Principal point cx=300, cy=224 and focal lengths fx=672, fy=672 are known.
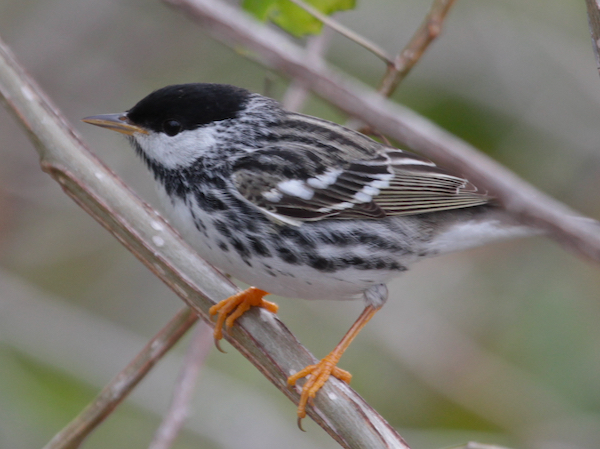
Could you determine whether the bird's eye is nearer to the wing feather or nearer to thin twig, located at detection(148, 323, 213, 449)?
the wing feather

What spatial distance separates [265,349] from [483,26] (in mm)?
3381

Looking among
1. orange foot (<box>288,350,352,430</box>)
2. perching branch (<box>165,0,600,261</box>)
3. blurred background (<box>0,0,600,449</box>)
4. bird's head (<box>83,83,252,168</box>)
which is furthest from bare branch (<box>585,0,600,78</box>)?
blurred background (<box>0,0,600,449</box>)

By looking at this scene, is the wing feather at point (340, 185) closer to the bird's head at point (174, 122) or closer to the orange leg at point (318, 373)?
the bird's head at point (174, 122)

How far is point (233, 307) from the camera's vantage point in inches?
135

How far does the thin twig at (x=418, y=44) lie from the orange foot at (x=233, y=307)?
1.24m

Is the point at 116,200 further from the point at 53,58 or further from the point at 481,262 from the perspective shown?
the point at 481,262

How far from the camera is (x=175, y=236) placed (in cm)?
313

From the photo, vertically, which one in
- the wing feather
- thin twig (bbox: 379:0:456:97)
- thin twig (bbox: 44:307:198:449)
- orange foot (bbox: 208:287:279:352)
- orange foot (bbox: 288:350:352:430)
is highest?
thin twig (bbox: 379:0:456:97)

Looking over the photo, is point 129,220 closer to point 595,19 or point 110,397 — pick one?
point 110,397

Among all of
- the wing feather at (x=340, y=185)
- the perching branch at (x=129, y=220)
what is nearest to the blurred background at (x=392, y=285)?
the wing feather at (x=340, y=185)

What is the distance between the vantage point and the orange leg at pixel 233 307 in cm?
319

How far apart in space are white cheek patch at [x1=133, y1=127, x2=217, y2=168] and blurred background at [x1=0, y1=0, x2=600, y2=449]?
100cm

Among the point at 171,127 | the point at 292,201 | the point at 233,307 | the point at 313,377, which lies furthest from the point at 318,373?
the point at 171,127

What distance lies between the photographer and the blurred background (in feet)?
15.1
